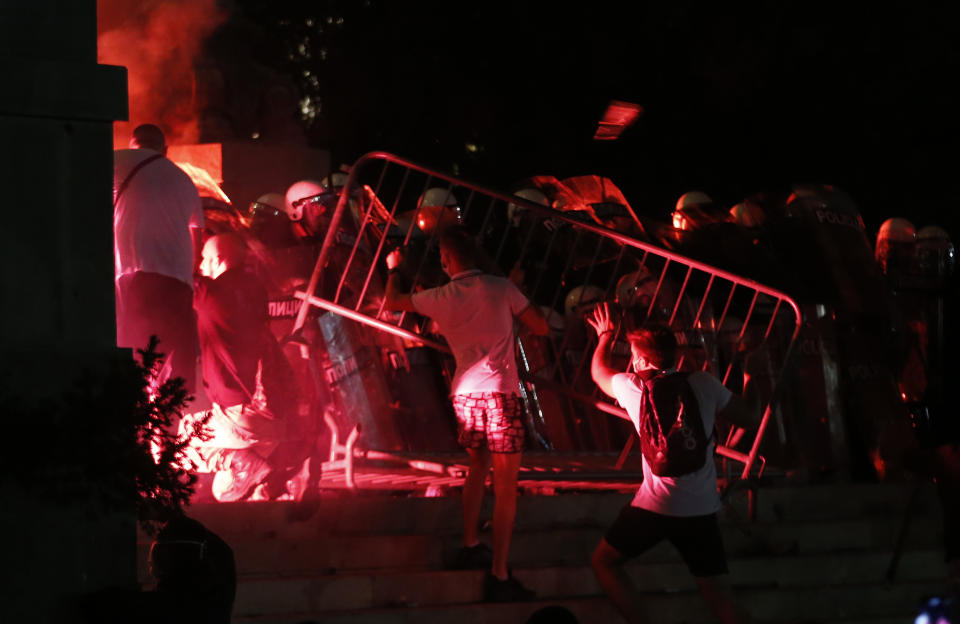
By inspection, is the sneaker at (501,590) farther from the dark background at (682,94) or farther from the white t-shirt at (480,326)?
the dark background at (682,94)

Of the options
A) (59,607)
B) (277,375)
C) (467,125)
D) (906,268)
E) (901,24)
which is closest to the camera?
(59,607)

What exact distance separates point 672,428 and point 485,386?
3.73ft

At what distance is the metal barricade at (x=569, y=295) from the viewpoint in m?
8.29

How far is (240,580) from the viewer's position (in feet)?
21.1

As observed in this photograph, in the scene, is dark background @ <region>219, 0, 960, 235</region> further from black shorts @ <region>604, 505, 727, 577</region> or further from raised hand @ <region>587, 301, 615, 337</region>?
black shorts @ <region>604, 505, 727, 577</region>

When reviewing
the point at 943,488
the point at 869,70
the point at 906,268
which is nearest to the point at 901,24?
the point at 869,70

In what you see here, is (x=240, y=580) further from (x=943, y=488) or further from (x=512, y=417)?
(x=943, y=488)

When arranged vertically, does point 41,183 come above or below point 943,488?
above

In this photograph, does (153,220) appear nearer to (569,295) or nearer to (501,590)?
(501,590)

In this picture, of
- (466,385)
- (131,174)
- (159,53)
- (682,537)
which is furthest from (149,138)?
(159,53)

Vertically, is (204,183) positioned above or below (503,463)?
below

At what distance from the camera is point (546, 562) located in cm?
750

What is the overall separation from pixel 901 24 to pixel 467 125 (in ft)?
20.1

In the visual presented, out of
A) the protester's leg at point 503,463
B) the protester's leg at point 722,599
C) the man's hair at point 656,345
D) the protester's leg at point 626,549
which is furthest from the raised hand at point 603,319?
the protester's leg at point 722,599
